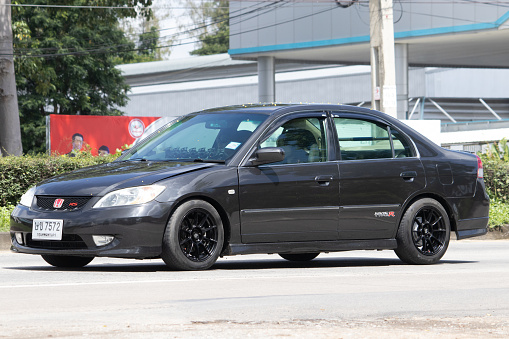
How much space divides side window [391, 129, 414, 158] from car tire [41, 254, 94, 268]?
3357mm

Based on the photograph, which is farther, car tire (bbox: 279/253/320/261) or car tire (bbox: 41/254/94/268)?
car tire (bbox: 279/253/320/261)

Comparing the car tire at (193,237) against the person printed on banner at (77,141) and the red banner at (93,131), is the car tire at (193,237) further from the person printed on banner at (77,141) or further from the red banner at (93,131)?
the person printed on banner at (77,141)

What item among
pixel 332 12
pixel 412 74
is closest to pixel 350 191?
pixel 332 12

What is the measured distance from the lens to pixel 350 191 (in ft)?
32.0

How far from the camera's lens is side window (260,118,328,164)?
376 inches

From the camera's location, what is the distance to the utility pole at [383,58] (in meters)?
18.8

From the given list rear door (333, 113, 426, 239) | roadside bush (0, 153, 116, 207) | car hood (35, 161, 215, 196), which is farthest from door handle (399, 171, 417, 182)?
roadside bush (0, 153, 116, 207)

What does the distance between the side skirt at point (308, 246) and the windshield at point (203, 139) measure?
85cm

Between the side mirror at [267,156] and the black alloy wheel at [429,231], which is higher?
the side mirror at [267,156]

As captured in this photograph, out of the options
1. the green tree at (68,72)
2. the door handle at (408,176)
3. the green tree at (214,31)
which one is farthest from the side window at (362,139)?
the green tree at (214,31)

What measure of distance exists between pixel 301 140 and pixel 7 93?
40.0ft

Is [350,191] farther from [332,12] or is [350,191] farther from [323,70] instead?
[323,70]

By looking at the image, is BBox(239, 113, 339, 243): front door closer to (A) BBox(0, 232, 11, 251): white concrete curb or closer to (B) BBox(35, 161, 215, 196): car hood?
(B) BBox(35, 161, 215, 196): car hood

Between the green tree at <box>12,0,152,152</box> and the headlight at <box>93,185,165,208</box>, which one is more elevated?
the green tree at <box>12,0,152,152</box>
